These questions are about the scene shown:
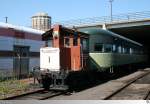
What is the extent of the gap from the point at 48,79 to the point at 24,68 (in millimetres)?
9619

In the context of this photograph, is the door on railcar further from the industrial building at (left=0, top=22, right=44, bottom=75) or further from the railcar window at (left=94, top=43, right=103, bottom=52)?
the railcar window at (left=94, top=43, right=103, bottom=52)

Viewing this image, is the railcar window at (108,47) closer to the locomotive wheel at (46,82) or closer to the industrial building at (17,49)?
the locomotive wheel at (46,82)

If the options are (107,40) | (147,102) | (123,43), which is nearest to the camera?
(147,102)

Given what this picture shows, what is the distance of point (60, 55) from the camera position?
14578mm

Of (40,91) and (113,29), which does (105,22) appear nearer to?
(113,29)

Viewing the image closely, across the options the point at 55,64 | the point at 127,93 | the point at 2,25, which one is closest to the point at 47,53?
the point at 55,64

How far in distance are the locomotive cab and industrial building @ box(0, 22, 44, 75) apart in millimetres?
6739

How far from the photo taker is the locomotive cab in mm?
14206

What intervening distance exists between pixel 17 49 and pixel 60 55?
9229 millimetres

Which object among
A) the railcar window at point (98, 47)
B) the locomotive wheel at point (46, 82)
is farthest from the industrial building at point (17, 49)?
the locomotive wheel at point (46, 82)

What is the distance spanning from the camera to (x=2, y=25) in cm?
2131

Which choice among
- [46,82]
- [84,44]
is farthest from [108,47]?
[46,82]

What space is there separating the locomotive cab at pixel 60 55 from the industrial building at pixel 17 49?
22.1ft

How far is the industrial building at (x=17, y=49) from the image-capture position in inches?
842
